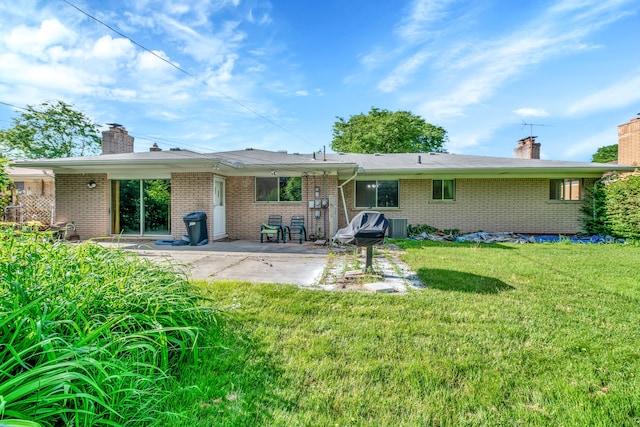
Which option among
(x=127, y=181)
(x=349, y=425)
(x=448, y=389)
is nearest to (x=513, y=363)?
(x=448, y=389)

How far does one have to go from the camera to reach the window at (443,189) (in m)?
11.9

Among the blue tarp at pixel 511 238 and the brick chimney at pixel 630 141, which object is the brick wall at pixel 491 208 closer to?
the blue tarp at pixel 511 238

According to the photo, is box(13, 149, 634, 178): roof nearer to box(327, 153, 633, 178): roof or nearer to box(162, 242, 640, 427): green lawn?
box(327, 153, 633, 178): roof

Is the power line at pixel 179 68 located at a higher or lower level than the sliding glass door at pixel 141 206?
higher

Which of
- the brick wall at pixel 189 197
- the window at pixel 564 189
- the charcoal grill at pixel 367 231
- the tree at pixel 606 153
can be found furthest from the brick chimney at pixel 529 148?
the tree at pixel 606 153

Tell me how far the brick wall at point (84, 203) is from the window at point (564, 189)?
17.0 metres

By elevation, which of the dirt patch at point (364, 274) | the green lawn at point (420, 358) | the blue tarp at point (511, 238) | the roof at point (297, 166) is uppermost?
the roof at point (297, 166)

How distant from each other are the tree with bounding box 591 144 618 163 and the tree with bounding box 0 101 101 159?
2264 inches

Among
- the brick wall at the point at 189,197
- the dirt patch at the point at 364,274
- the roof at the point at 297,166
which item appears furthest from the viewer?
the brick wall at the point at 189,197

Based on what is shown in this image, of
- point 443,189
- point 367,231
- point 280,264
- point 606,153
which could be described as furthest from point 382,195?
point 606,153

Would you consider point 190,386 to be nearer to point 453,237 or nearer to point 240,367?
point 240,367

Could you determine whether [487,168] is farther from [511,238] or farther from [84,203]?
[84,203]

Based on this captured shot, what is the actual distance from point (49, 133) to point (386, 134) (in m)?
29.4

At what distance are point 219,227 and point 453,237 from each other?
28.3 feet
